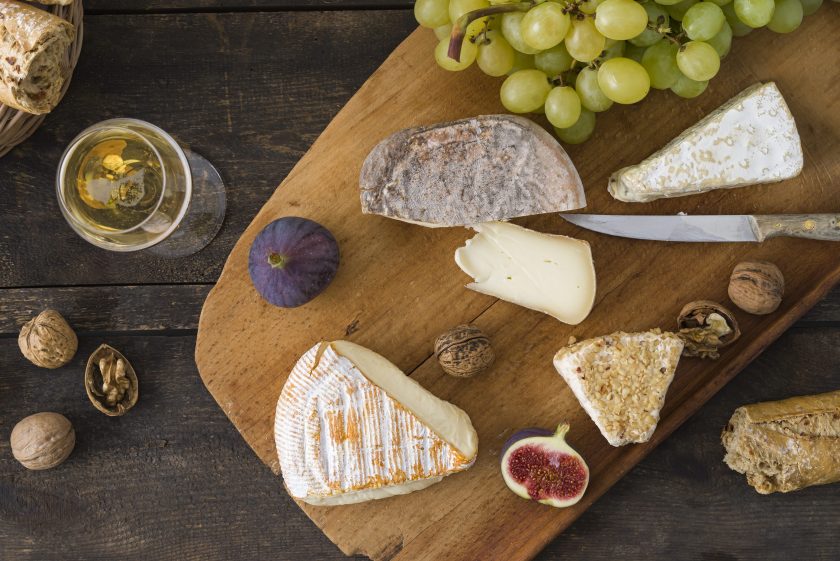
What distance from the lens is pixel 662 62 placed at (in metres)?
1.55

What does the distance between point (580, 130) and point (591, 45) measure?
0.23 metres

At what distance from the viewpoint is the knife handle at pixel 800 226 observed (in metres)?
1.65

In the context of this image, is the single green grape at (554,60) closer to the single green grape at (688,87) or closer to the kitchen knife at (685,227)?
the single green grape at (688,87)

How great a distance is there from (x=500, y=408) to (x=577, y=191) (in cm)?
56

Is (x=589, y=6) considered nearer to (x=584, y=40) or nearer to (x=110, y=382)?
(x=584, y=40)

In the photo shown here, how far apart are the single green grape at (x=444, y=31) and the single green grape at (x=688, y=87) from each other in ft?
1.71

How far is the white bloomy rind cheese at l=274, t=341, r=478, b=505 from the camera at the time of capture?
1.60 m

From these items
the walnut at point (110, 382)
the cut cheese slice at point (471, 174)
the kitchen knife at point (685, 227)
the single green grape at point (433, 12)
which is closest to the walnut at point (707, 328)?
the kitchen knife at point (685, 227)

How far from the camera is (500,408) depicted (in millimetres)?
1748

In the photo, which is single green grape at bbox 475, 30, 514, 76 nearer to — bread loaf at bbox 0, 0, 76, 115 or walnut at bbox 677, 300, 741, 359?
walnut at bbox 677, 300, 741, 359

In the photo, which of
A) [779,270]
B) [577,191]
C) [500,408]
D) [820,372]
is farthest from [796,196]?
[500,408]

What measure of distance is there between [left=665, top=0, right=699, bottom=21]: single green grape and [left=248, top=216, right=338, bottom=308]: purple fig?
91cm

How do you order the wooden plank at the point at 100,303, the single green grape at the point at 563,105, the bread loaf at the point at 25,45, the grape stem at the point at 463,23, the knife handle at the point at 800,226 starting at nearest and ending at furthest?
the grape stem at the point at 463,23 → the bread loaf at the point at 25,45 → the single green grape at the point at 563,105 → the knife handle at the point at 800,226 → the wooden plank at the point at 100,303

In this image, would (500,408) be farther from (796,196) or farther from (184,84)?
(184,84)
